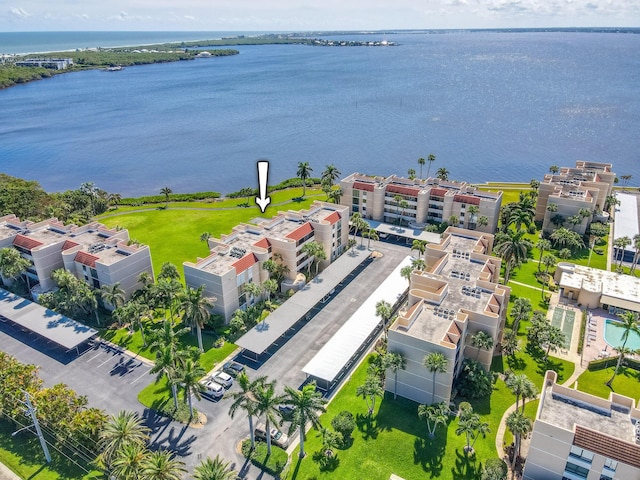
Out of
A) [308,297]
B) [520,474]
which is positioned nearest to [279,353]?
[308,297]

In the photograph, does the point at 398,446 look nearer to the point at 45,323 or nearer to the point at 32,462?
the point at 32,462

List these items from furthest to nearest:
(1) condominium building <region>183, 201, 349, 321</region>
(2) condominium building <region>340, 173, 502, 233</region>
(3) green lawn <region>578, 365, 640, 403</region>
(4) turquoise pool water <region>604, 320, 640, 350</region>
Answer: (2) condominium building <region>340, 173, 502, 233</region>
(1) condominium building <region>183, 201, 349, 321</region>
(4) turquoise pool water <region>604, 320, 640, 350</region>
(3) green lawn <region>578, 365, 640, 403</region>

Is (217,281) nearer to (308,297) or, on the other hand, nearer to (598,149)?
(308,297)

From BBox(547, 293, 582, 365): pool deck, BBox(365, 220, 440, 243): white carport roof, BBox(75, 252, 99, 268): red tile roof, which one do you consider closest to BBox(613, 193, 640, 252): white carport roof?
BBox(547, 293, 582, 365): pool deck

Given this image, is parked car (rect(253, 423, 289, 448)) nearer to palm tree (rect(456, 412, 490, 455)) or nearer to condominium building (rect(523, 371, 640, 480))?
palm tree (rect(456, 412, 490, 455))

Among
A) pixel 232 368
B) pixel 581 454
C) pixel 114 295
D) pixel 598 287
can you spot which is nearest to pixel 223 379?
pixel 232 368

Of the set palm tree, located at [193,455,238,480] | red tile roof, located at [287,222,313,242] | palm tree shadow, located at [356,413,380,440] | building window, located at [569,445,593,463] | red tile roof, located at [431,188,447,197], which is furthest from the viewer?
red tile roof, located at [431,188,447,197]

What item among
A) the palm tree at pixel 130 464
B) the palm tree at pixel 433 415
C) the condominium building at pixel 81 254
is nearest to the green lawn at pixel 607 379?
the palm tree at pixel 433 415
